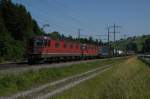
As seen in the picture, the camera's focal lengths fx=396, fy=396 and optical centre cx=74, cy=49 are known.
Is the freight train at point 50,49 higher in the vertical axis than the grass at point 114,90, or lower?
higher

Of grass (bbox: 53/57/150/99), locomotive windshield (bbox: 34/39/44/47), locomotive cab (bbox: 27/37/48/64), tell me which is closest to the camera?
grass (bbox: 53/57/150/99)

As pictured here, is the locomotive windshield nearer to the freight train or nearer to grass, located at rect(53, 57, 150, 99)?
the freight train

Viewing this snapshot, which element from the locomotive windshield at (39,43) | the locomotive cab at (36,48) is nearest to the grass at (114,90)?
the locomotive cab at (36,48)

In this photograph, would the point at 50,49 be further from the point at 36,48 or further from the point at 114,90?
Answer: the point at 114,90

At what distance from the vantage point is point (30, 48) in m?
49.3

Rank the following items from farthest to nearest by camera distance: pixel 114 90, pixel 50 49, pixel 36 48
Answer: pixel 50 49 → pixel 36 48 → pixel 114 90

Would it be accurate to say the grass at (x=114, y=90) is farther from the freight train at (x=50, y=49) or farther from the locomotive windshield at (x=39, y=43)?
the locomotive windshield at (x=39, y=43)

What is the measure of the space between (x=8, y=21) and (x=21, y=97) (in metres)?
80.2

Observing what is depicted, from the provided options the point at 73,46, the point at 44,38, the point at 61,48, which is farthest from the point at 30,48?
the point at 73,46

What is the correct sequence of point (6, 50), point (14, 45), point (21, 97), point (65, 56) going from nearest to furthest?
point (21, 97)
point (65, 56)
point (6, 50)
point (14, 45)

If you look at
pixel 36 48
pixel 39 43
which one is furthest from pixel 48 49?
pixel 36 48

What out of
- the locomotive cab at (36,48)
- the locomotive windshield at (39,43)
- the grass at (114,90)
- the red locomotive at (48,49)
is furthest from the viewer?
the locomotive windshield at (39,43)

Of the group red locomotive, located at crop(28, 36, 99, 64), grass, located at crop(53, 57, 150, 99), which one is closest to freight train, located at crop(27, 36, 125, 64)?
red locomotive, located at crop(28, 36, 99, 64)

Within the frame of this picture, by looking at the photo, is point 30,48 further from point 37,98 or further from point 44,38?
point 37,98
